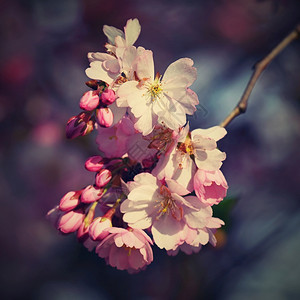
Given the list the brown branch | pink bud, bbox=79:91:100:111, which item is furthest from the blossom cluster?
the brown branch

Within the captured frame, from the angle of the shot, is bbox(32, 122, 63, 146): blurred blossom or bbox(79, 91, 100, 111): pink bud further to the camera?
bbox(32, 122, 63, 146): blurred blossom

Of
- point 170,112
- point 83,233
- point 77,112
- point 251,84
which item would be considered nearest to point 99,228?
point 83,233

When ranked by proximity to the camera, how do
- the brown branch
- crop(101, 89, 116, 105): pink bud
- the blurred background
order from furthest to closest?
the blurred background → the brown branch → crop(101, 89, 116, 105): pink bud

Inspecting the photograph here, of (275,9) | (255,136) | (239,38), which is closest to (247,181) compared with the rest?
(255,136)

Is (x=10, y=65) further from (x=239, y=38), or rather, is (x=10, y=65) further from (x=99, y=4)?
(x=239, y=38)

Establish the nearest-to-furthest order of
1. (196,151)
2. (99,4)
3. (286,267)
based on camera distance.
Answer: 1. (196,151)
2. (99,4)
3. (286,267)

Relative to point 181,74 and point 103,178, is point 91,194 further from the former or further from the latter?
point 181,74

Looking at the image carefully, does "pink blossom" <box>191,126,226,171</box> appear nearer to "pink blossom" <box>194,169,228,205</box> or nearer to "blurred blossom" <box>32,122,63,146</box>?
"pink blossom" <box>194,169,228,205</box>

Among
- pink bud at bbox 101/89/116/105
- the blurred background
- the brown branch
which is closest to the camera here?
pink bud at bbox 101/89/116/105
